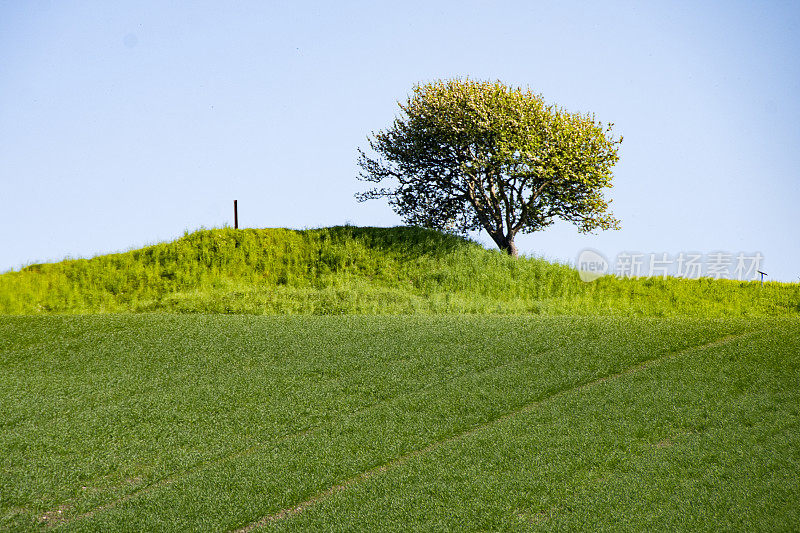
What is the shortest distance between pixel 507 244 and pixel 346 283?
8.35 meters

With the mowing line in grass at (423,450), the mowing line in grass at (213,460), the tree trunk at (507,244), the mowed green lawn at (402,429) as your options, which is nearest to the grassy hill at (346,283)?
the tree trunk at (507,244)

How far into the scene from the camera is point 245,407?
9.56 meters

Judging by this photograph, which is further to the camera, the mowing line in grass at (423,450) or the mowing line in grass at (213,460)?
the mowing line in grass at (213,460)

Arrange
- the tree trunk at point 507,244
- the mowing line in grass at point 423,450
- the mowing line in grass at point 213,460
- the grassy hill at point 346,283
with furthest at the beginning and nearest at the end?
the tree trunk at point 507,244 → the grassy hill at point 346,283 → the mowing line in grass at point 213,460 → the mowing line in grass at point 423,450

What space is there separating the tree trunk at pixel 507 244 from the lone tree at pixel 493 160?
0.14 feet

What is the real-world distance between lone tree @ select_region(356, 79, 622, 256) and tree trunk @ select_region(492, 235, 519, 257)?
0.14 feet

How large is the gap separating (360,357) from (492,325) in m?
3.69

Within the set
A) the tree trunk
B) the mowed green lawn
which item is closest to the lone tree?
the tree trunk

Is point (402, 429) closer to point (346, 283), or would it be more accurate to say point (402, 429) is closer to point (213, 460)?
point (213, 460)

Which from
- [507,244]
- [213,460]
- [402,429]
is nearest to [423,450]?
[402,429]

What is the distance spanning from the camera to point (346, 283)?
21625 mm

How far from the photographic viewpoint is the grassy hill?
19250 millimetres

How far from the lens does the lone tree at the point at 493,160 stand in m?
25.2

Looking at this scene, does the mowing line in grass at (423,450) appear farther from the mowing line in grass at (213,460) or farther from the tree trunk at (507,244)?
the tree trunk at (507,244)
